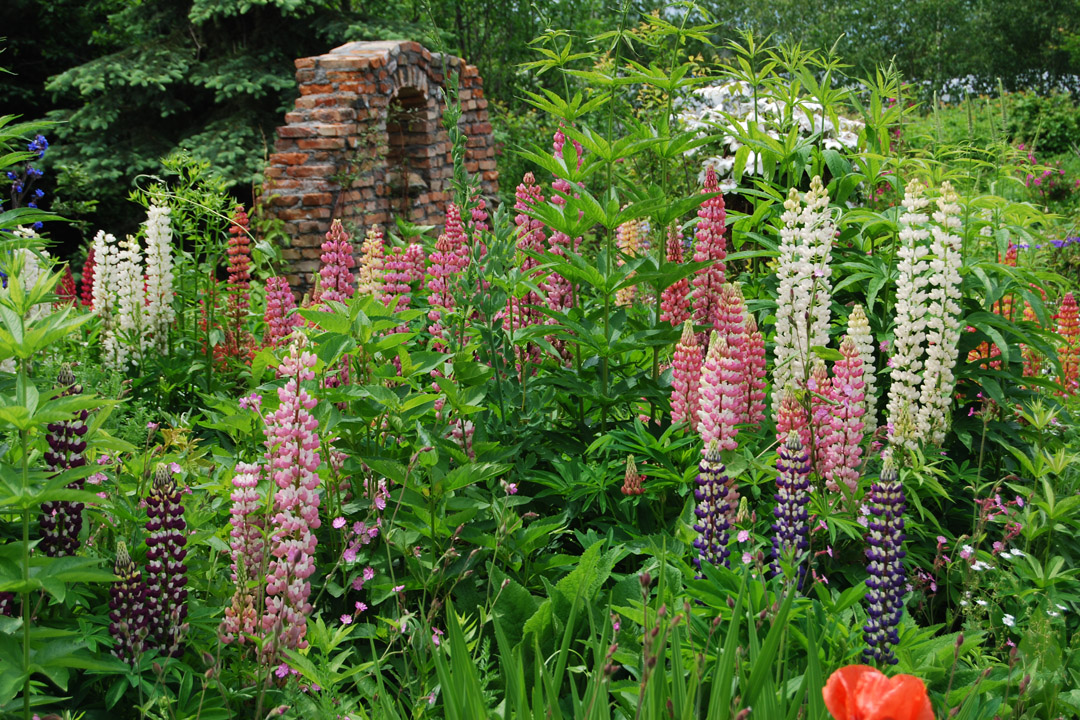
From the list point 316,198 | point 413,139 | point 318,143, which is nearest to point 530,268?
point 316,198

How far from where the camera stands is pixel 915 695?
3.22ft

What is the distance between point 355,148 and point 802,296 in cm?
574

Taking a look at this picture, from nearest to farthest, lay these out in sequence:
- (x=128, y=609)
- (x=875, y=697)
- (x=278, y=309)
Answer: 1. (x=875, y=697)
2. (x=128, y=609)
3. (x=278, y=309)

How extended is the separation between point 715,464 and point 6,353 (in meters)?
1.52

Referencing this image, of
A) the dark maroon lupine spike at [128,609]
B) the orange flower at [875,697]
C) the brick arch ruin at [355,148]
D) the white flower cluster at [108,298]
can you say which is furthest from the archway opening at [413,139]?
the orange flower at [875,697]

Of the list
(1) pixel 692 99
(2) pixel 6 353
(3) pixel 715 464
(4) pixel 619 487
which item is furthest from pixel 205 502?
(1) pixel 692 99

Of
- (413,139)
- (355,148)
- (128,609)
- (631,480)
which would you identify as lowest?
(128,609)

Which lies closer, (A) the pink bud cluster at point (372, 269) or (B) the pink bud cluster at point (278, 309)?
(A) the pink bud cluster at point (372, 269)

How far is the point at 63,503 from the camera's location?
184 cm

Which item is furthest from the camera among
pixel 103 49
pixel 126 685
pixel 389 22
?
pixel 103 49

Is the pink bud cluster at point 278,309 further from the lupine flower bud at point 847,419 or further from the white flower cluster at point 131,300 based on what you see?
the lupine flower bud at point 847,419

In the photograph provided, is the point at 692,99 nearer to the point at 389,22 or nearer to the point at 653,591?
the point at 389,22

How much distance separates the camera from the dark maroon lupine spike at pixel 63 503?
5.96 ft

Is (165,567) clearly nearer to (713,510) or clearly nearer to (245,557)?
(245,557)
